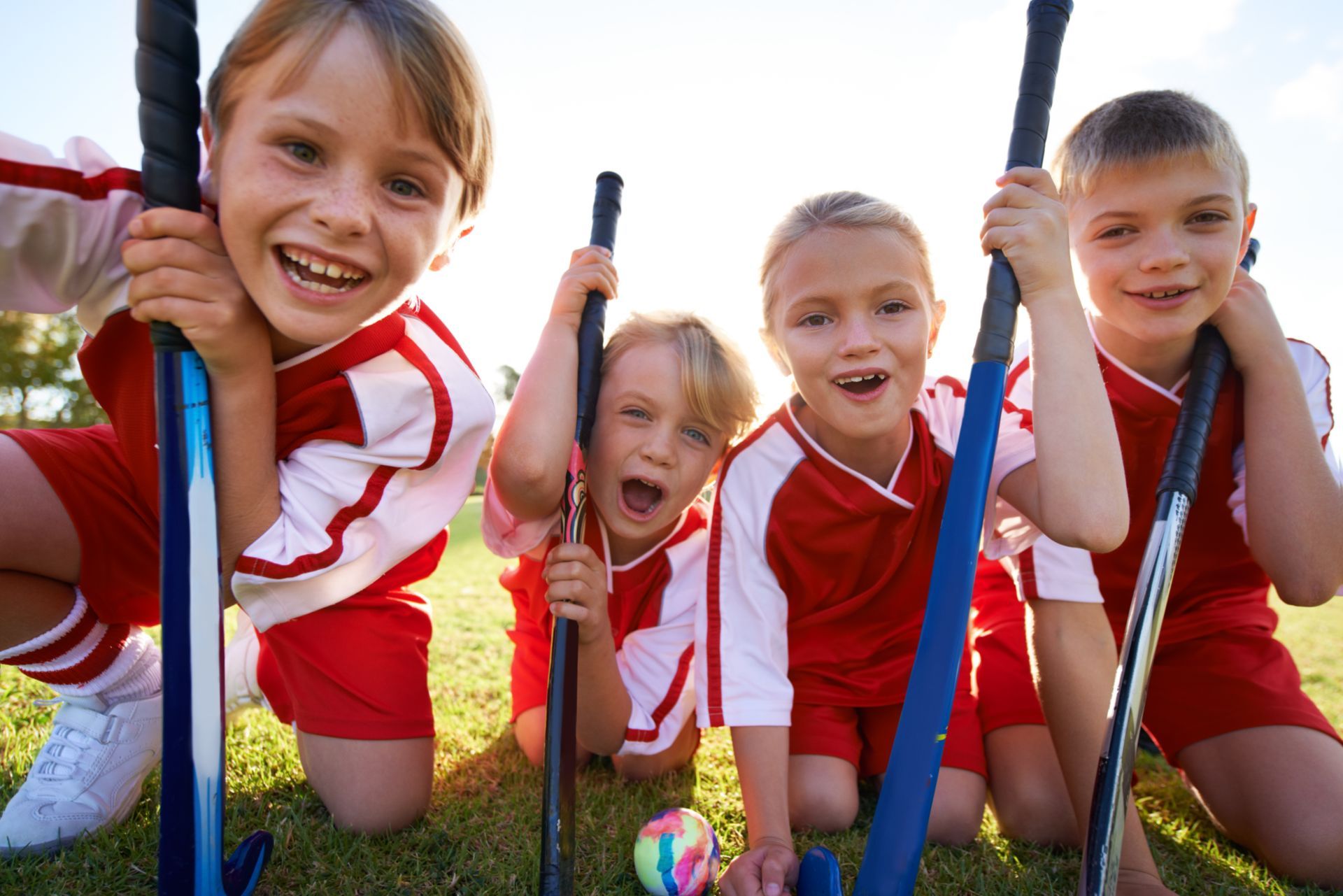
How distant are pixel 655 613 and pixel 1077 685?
1167 millimetres

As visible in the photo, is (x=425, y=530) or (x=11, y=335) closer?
(x=425, y=530)

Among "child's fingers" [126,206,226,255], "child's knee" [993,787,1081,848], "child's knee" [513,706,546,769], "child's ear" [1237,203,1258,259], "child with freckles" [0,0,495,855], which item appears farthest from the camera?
"child's knee" [513,706,546,769]

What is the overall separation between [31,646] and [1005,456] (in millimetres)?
2331

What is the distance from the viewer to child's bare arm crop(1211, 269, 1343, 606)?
2086mm

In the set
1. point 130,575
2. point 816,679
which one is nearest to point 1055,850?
point 816,679

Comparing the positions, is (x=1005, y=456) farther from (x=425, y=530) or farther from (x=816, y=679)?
(x=425, y=530)

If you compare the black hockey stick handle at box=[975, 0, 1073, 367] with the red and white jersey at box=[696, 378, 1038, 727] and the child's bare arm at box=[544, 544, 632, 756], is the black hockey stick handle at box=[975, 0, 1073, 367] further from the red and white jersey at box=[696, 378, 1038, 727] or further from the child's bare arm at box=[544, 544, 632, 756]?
the child's bare arm at box=[544, 544, 632, 756]

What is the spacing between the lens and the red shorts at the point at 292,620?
212 cm

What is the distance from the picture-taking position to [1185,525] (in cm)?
223

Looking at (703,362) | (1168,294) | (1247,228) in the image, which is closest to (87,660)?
(703,362)

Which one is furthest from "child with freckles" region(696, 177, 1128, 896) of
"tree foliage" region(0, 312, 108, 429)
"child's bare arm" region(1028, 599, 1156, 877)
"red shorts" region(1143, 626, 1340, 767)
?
"tree foliage" region(0, 312, 108, 429)

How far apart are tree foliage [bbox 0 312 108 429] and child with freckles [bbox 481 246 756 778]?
2326 centimetres

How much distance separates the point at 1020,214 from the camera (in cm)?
178

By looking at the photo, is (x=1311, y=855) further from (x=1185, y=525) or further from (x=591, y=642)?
(x=591, y=642)
